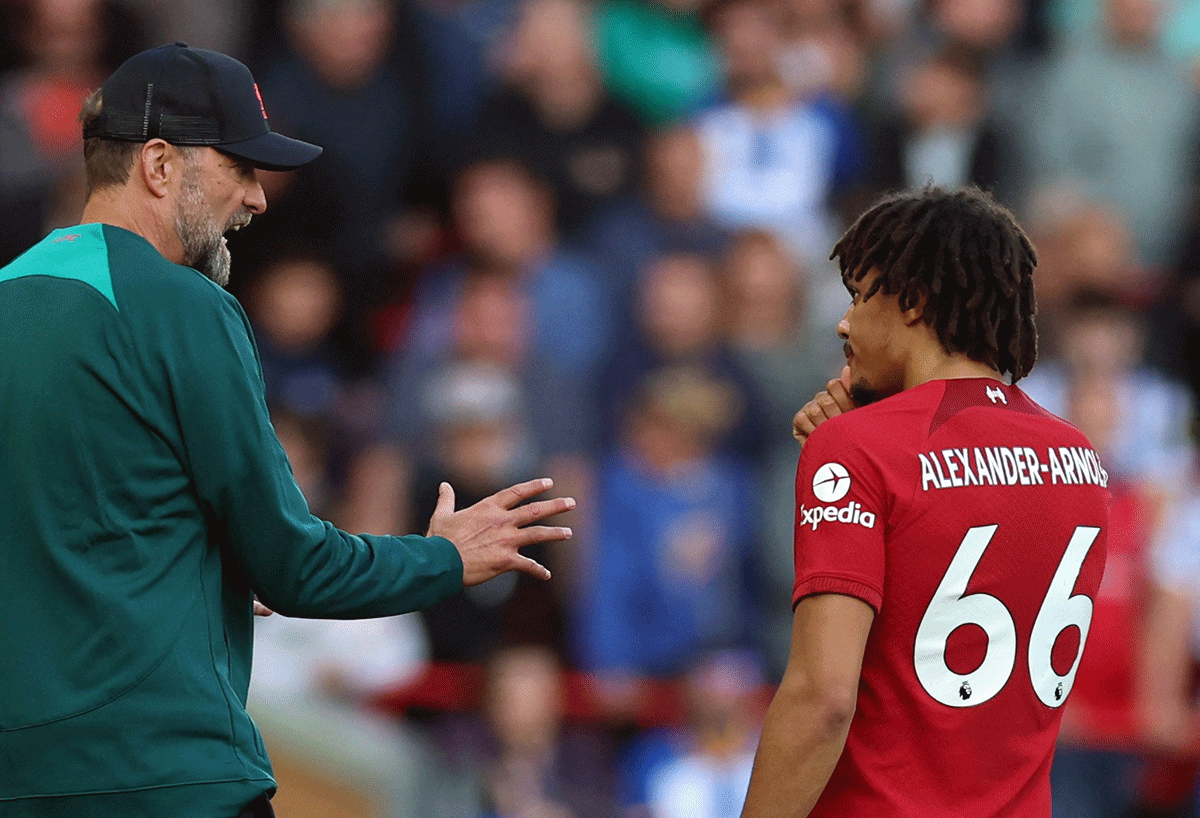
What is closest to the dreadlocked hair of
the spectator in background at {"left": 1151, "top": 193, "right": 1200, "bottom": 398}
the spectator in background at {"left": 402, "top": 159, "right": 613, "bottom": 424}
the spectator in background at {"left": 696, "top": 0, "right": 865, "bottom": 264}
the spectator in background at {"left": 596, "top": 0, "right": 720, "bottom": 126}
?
the spectator in background at {"left": 402, "top": 159, "right": 613, "bottom": 424}

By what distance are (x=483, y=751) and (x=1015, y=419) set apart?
454 centimetres

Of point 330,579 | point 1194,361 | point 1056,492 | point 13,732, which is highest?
point 1194,361

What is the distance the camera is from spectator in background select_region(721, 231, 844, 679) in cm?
767

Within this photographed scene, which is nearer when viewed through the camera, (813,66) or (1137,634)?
(1137,634)

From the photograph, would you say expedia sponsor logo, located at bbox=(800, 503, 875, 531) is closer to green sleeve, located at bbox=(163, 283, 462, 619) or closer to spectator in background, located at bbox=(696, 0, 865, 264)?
green sleeve, located at bbox=(163, 283, 462, 619)

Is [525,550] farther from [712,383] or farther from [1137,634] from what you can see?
[1137,634]

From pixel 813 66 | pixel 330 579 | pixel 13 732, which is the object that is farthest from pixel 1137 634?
pixel 13 732

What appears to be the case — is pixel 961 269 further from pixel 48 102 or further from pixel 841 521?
pixel 48 102

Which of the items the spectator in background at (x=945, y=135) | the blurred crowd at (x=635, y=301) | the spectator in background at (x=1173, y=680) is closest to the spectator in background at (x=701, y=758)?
the blurred crowd at (x=635, y=301)

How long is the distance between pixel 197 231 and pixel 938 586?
1.50 metres

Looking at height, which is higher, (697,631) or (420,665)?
(697,631)

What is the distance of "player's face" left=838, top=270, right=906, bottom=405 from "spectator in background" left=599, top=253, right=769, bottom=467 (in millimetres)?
4949

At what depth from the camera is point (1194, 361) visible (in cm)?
804

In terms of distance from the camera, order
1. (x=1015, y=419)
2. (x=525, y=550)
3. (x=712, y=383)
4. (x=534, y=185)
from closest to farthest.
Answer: (x=1015, y=419), (x=525, y=550), (x=712, y=383), (x=534, y=185)
